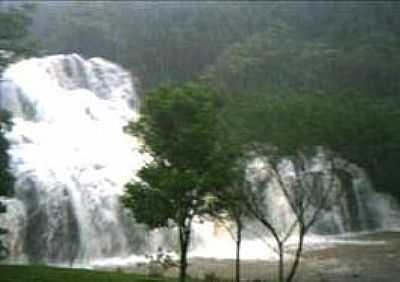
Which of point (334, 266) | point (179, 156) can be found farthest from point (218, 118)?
point (334, 266)

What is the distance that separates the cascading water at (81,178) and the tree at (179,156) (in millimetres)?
3661

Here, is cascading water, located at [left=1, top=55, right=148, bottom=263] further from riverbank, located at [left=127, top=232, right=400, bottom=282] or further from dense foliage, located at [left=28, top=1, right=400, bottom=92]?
dense foliage, located at [left=28, top=1, right=400, bottom=92]

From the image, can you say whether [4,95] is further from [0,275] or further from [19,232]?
[0,275]

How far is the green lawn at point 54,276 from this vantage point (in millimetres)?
21625

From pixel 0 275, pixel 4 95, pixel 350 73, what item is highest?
pixel 350 73

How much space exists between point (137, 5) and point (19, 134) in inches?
1241

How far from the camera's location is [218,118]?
22312 millimetres

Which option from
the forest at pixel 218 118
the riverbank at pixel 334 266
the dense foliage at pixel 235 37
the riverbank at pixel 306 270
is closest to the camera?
the forest at pixel 218 118

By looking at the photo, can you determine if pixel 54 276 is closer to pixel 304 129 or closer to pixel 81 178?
pixel 304 129

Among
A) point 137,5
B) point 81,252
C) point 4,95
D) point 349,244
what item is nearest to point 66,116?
point 4,95

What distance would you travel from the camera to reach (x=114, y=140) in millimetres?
45312

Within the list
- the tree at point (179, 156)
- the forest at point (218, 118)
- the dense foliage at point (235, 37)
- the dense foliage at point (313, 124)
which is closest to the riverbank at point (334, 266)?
the forest at point (218, 118)

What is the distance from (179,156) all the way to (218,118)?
2.13 meters

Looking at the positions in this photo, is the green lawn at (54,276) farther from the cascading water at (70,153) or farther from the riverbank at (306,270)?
the cascading water at (70,153)
